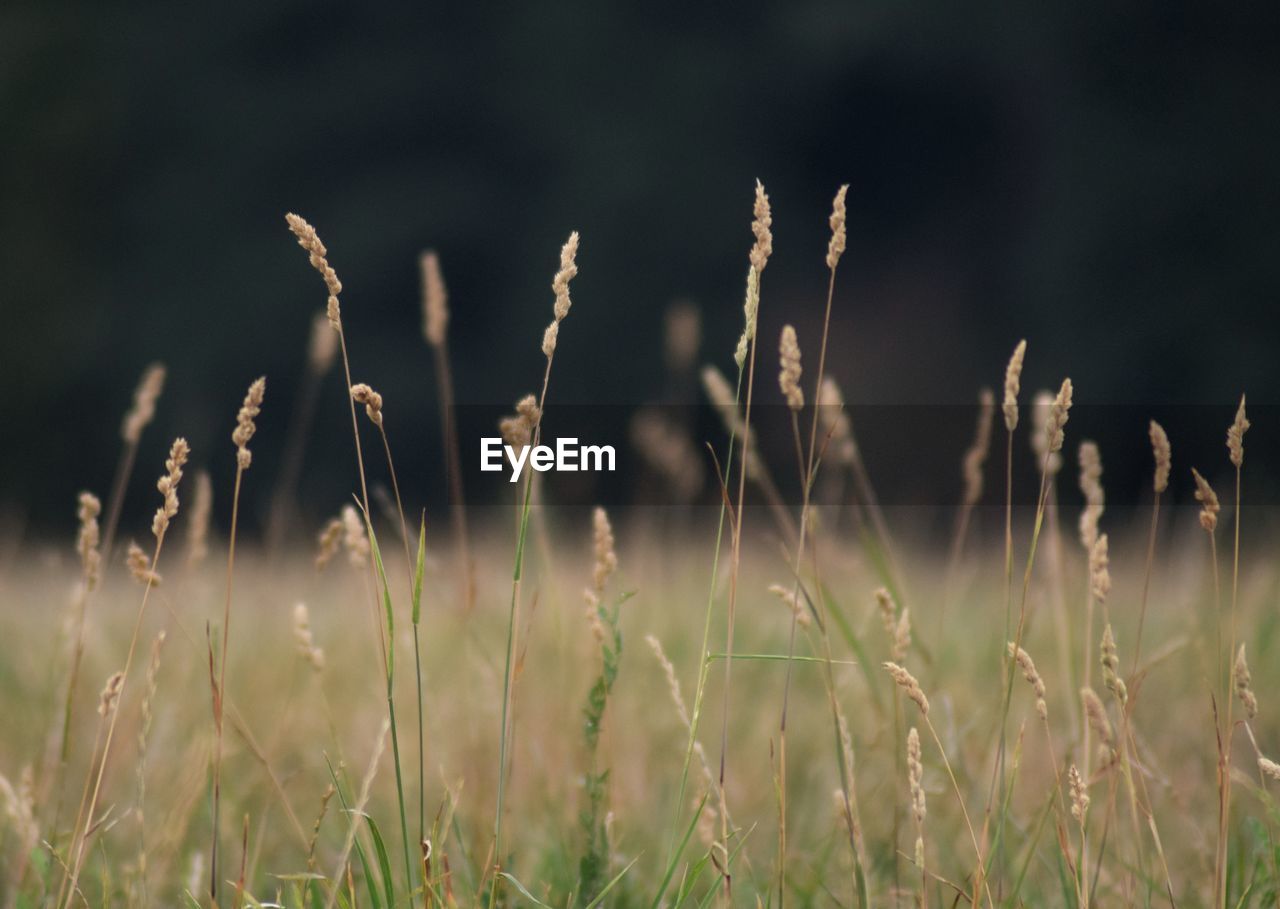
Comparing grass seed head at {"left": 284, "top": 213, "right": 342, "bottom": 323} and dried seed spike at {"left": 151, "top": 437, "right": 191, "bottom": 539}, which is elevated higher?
grass seed head at {"left": 284, "top": 213, "right": 342, "bottom": 323}

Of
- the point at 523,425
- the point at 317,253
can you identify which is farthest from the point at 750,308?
the point at 317,253

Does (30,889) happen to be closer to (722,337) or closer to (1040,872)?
(1040,872)

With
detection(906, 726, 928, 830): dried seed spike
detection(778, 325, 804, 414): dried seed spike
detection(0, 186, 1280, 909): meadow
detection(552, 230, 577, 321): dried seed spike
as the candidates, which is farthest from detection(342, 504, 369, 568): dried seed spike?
detection(906, 726, 928, 830): dried seed spike

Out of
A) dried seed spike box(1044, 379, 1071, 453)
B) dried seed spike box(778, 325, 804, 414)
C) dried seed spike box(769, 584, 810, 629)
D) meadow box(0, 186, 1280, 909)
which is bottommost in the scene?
meadow box(0, 186, 1280, 909)

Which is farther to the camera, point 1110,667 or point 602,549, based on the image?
point 602,549

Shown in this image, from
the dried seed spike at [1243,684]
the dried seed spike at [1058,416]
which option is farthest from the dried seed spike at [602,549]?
the dried seed spike at [1243,684]

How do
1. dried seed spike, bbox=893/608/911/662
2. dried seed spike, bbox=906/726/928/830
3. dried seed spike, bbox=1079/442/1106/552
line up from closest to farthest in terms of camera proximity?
dried seed spike, bbox=906/726/928/830, dried seed spike, bbox=893/608/911/662, dried seed spike, bbox=1079/442/1106/552

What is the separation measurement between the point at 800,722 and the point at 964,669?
1.10 ft

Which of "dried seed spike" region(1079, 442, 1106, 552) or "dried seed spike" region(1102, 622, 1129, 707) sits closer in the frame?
"dried seed spike" region(1102, 622, 1129, 707)

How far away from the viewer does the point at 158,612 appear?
9.62 feet

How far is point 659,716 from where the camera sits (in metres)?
1.87

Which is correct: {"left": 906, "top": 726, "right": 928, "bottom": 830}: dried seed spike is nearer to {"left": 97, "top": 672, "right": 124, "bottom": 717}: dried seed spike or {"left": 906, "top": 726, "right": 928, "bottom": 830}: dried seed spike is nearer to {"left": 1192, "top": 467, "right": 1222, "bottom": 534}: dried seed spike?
{"left": 1192, "top": 467, "right": 1222, "bottom": 534}: dried seed spike

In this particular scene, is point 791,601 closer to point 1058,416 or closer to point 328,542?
point 1058,416

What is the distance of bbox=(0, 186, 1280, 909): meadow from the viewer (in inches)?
33.0
